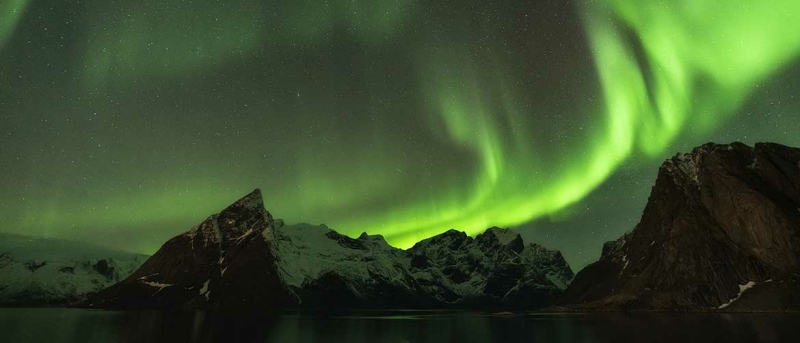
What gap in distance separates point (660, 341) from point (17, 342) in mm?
95420

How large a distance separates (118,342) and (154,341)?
4.98 m

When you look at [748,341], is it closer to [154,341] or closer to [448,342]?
[448,342]

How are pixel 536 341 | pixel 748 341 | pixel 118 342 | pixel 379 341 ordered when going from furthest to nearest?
pixel 379 341, pixel 536 341, pixel 118 342, pixel 748 341

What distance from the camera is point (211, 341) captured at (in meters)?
75.2

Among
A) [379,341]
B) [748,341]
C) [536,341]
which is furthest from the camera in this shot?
[379,341]

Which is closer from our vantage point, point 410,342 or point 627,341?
point 627,341

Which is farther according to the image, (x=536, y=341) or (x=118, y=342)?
(x=536, y=341)

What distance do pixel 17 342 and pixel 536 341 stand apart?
79.4 m

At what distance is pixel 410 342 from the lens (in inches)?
3159

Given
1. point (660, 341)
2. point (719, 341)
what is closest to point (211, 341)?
point (660, 341)

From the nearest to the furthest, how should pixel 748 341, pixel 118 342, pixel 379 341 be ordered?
pixel 748 341, pixel 118 342, pixel 379 341

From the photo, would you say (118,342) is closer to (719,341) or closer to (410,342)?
(410,342)

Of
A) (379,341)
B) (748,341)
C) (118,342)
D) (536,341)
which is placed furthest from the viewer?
(379,341)

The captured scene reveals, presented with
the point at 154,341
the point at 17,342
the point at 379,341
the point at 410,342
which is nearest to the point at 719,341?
the point at 410,342
